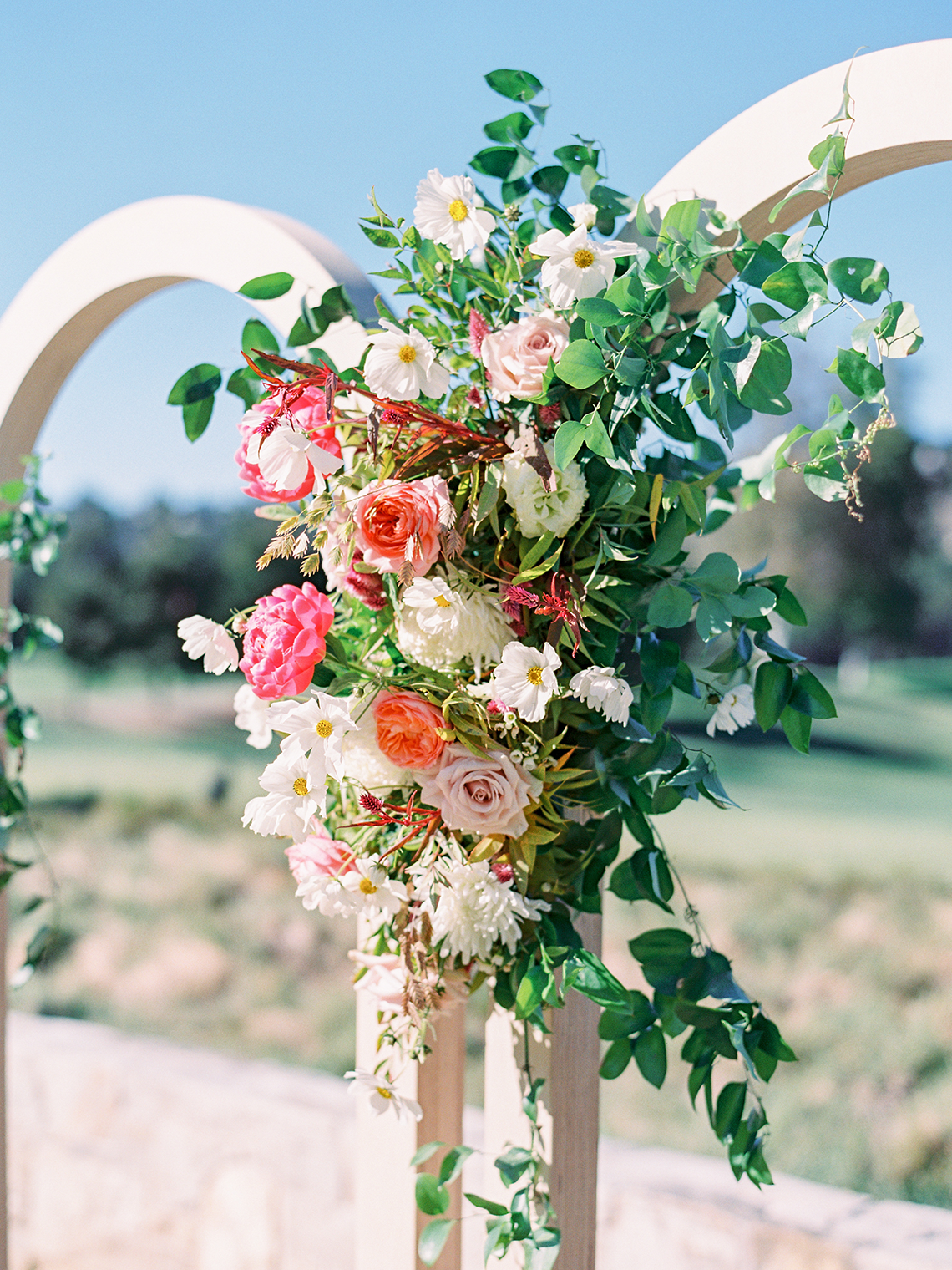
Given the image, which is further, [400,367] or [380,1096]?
[380,1096]

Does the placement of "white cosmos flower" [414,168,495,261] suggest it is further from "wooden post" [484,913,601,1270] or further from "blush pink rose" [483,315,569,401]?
"wooden post" [484,913,601,1270]

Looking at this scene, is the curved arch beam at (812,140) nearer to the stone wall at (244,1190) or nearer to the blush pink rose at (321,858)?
the blush pink rose at (321,858)

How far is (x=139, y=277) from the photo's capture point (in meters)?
1.06

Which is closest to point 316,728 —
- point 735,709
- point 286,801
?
point 286,801

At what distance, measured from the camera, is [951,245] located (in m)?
3.98

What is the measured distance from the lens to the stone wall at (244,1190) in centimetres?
142

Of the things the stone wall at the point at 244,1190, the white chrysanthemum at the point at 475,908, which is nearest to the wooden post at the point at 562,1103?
the white chrysanthemum at the point at 475,908

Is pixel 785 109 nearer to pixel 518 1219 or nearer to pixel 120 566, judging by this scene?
pixel 518 1219

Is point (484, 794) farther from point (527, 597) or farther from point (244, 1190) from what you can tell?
point (244, 1190)

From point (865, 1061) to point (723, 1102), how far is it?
4.09m

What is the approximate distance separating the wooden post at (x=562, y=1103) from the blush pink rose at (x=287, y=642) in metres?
0.33

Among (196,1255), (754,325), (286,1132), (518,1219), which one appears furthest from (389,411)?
(196,1255)

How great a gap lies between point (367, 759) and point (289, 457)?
21cm

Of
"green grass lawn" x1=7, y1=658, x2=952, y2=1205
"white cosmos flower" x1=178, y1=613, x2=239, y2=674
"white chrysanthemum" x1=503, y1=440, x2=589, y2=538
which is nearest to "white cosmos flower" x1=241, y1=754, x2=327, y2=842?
"white cosmos flower" x1=178, y1=613, x2=239, y2=674
